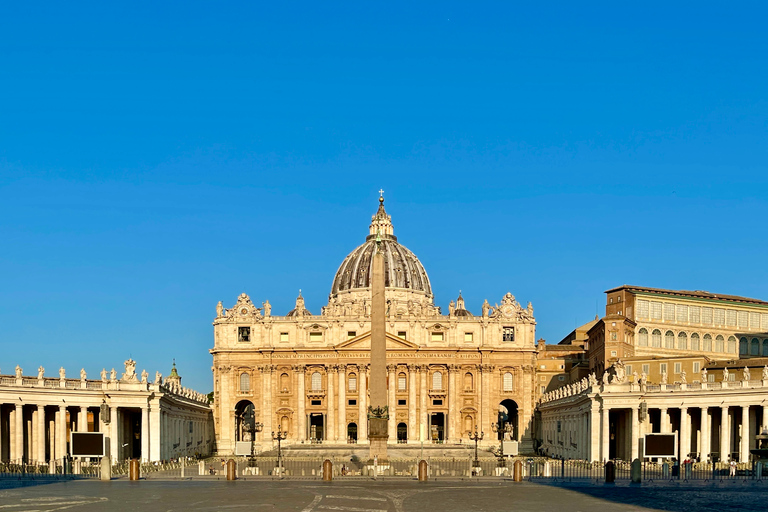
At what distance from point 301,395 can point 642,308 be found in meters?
44.3

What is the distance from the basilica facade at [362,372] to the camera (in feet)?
443

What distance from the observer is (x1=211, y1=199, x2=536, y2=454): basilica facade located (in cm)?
13500

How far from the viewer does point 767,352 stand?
123062 mm

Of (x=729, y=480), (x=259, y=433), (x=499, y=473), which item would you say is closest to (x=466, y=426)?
(x=259, y=433)

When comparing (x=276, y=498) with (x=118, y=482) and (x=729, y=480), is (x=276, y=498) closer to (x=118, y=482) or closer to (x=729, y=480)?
(x=118, y=482)

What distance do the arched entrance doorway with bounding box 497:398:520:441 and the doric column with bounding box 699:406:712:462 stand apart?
46.5m

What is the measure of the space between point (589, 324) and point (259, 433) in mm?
56302

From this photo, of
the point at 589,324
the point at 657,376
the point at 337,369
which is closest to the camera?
the point at 657,376

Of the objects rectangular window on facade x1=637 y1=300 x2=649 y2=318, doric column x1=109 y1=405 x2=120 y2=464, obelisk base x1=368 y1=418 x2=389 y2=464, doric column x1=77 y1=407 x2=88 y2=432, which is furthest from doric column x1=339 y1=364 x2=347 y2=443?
obelisk base x1=368 y1=418 x2=389 y2=464

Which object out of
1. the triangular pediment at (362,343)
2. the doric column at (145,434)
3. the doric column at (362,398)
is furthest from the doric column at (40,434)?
the doric column at (362,398)

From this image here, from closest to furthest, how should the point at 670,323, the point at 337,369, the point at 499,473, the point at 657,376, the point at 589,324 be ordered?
the point at 499,473, the point at 657,376, the point at 670,323, the point at 337,369, the point at 589,324

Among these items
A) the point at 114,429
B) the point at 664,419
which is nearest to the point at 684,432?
the point at 664,419

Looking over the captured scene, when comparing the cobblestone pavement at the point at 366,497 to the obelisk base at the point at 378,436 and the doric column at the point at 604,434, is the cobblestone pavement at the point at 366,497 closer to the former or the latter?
the obelisk base at the point at 378,436

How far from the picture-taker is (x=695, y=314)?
121 meters
